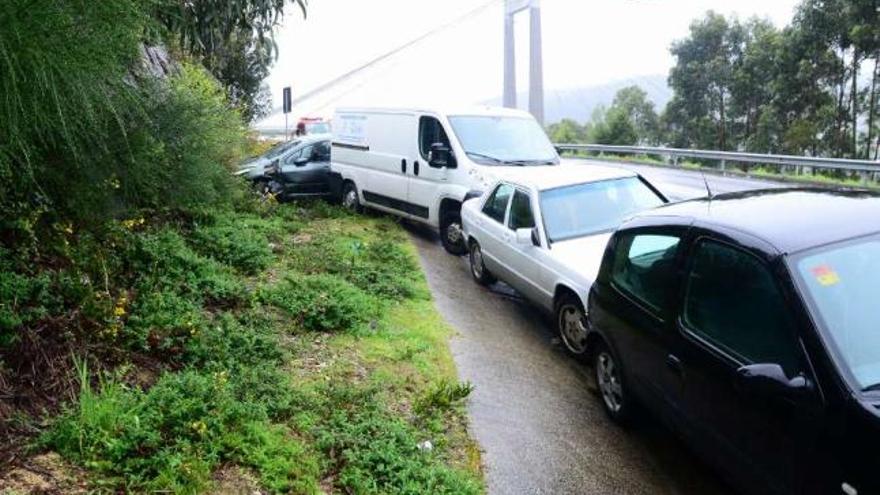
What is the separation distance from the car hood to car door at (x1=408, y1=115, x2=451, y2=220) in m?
4.14

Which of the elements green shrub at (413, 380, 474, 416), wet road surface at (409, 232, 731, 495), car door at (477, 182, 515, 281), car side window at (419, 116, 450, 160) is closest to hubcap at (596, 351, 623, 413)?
wet road surface at (409, 232, 731, 495)

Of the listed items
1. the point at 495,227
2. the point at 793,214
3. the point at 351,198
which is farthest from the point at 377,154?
the point at 793,214

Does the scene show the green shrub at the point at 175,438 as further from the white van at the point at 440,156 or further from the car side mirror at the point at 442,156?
the car side mirror at the point at 442,156

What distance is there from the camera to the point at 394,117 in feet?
39.9

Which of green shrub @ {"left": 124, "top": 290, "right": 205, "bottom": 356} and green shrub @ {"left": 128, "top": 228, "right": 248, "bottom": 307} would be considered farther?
green shrub @ {"left": 128, "top": 228, "right": 248, "bottom": 307}

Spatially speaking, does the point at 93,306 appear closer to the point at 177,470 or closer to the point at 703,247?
the point at 177,470

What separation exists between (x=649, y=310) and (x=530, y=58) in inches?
1271

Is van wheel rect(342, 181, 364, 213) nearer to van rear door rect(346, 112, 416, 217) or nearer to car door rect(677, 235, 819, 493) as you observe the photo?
van rear door rect(346, 112, 416, 217)

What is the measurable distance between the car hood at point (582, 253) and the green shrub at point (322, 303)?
5.96 feet

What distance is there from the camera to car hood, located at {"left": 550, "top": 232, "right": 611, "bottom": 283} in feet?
20.9

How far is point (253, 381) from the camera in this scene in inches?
181

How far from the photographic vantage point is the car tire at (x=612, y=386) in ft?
16.1

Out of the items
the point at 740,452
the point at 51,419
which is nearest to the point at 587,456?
the point at 740,452

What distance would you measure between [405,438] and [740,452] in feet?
5.91
